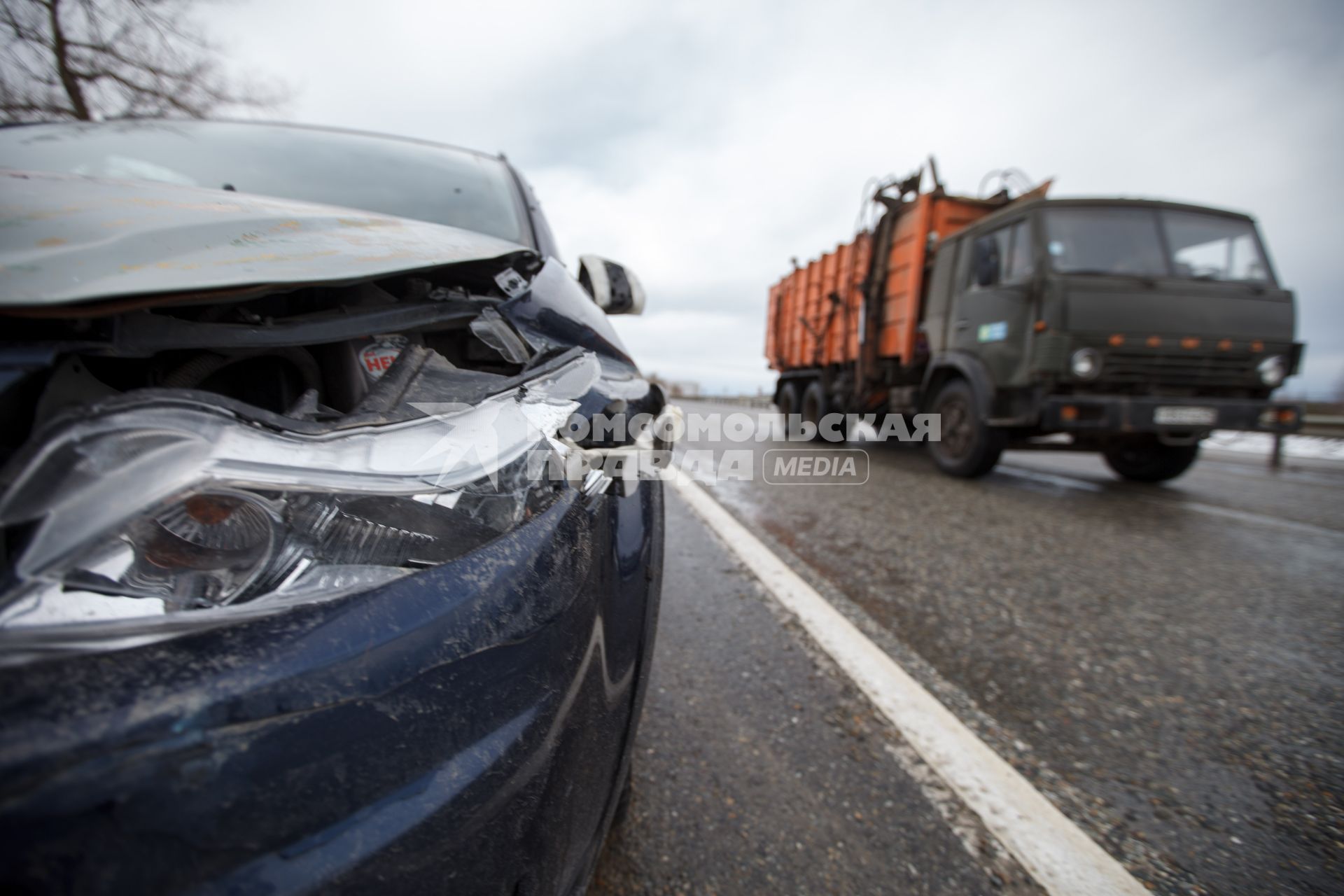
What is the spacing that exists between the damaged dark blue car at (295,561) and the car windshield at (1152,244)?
16.9ft

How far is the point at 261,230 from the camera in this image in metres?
0.75

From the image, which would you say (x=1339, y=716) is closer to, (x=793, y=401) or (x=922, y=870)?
(x=922, y=870)

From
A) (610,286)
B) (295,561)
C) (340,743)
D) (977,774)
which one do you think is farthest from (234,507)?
(977,774)

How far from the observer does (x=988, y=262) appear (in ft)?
15.6

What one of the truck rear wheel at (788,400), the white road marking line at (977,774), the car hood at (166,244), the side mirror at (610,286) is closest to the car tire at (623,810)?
the white road marking line at (977,774)

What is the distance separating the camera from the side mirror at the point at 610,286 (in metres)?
1.64

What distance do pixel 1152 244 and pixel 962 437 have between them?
2173mm

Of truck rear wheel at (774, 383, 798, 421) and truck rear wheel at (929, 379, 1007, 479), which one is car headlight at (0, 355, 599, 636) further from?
truck rear wheel at (774, 383, 798, 421)

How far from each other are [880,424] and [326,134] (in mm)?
7036

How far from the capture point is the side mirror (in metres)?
1.64

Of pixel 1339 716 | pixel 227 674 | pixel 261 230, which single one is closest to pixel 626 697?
pixel 227 674

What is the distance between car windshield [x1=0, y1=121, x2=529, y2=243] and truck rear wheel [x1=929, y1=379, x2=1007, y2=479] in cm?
449

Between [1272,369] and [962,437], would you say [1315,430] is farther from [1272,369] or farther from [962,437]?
[962,437]

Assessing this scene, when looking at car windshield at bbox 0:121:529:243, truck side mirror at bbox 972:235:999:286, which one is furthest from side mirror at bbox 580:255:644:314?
truck side mirror at bbox 972:235:999:286
